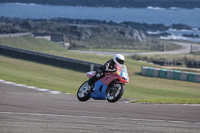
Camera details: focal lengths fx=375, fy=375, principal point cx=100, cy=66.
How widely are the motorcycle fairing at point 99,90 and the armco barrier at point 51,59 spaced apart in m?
21.5

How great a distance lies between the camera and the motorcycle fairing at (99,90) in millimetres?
12373

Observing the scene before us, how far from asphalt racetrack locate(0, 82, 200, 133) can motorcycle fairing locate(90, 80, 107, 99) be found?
0.84 ft

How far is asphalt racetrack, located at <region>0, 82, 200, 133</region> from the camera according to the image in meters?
9.07

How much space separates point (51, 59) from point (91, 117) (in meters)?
28.0

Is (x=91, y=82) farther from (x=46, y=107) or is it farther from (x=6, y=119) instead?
(x=6, y=119)

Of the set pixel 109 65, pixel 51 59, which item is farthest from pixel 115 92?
pixel 51 59

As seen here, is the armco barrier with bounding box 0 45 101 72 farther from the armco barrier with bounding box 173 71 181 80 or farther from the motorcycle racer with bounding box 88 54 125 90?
the motorcycle racer with bounding box 88 54 125 90

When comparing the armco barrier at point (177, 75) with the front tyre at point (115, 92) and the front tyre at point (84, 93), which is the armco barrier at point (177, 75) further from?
the front tyre at point (115, 92)

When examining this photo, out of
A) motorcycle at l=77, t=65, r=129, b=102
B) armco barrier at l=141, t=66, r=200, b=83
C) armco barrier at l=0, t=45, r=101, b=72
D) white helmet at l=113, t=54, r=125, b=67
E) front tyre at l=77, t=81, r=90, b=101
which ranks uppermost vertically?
white helmet at l=113, t=54, r=125, b=67

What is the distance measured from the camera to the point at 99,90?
12.5 m

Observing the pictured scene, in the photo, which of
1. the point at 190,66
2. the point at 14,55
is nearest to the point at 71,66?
the point at 14,55

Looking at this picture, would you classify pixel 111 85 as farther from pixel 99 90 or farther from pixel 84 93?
pixel 84 93

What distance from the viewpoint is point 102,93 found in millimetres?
12461

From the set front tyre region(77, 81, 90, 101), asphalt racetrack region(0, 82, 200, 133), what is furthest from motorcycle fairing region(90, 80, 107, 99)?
front tyre region(77, 81, 90, 101)
